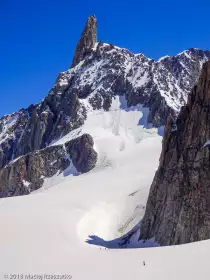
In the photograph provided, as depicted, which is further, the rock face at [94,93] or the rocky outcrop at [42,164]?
the rock face at [94,93]

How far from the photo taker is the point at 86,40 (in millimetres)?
130875

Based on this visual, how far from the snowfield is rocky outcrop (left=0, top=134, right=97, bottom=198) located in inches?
83.8

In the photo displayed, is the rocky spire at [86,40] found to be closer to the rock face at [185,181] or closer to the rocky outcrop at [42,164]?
the rocky outcrop at [42,164]

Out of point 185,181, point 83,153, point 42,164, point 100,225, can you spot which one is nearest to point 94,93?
point 83,153

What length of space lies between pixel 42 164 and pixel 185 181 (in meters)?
64.1

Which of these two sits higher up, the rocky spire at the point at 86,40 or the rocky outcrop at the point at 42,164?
the rocky spire at the point at 86,40

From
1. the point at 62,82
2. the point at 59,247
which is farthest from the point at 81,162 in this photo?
the point at 59,247

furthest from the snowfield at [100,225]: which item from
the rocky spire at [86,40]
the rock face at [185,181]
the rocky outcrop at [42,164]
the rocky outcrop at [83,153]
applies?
the rocky spire at [86,40]

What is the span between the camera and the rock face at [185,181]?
3075 centimetres

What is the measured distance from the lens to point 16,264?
2008 centimetres

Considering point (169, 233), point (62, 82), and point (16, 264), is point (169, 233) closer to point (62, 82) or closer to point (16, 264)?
point (16, 264)

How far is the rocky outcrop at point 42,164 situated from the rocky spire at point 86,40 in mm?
42634

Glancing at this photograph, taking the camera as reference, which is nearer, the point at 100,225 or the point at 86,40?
the point at 100,225

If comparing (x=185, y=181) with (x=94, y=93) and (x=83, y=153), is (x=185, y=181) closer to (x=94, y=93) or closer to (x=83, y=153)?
(x=83, y=153)
